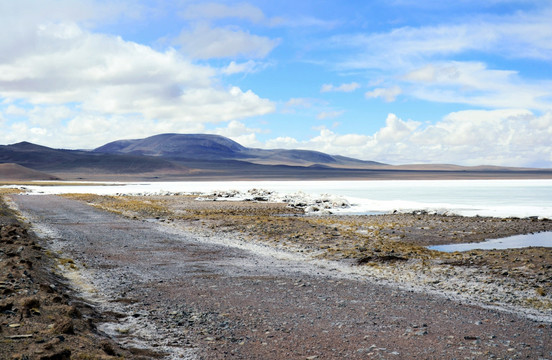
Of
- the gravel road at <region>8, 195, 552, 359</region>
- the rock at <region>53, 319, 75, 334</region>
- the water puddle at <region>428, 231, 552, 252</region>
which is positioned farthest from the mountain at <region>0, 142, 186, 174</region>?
the rock at <region>53, 319, 75, 334</region>

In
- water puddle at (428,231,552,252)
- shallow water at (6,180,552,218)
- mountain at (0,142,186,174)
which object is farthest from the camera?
mountain at (0,142,186,174)

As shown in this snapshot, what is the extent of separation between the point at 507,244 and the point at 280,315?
1259 centimetres

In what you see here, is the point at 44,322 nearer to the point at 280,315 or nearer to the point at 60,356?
the point at 60,356

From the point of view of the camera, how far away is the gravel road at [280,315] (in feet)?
20.5

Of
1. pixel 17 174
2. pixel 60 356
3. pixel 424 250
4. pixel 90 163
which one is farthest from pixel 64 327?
pixel 90 163

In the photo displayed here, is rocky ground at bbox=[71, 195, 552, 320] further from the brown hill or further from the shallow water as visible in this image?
the brown hill

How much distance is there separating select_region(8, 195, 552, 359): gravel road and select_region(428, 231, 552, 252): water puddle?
6391mm

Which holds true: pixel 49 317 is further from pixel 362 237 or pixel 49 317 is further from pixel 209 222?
pixel 209 222

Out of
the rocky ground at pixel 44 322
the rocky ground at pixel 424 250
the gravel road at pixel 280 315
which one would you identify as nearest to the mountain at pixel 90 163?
the rocky ground at pixel 424 250

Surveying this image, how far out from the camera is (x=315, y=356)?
598 centimetres

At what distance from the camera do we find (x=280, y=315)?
25.5 feet

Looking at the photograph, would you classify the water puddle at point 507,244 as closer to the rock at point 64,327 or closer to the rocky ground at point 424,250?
the rocky ground at point 424,250

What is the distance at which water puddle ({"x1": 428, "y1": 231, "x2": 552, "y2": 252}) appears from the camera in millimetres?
16719

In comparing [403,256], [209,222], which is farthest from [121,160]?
[403,256]
